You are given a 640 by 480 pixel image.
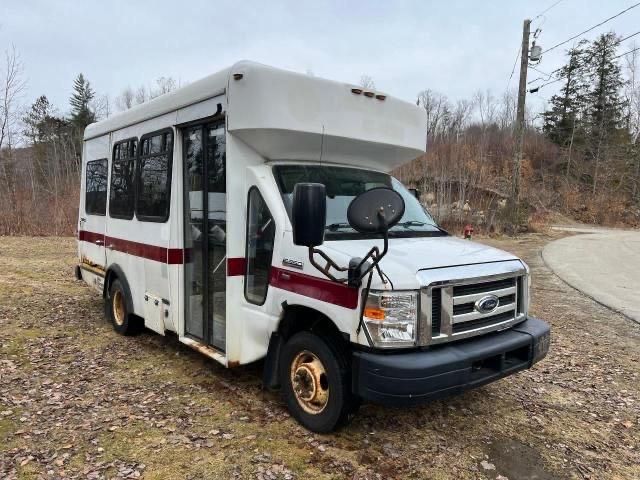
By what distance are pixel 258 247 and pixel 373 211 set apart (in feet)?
4.40

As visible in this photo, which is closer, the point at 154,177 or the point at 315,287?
the point at 315,287

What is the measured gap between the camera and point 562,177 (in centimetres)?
4222

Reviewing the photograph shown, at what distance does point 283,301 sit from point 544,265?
39.2ft

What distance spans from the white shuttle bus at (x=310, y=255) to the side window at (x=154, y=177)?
0.09ft

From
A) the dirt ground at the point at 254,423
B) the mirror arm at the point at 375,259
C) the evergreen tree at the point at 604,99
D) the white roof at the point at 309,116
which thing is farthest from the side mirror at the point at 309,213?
the evergreen tree at the point at 604,99

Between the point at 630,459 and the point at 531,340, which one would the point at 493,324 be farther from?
the point at 630,459

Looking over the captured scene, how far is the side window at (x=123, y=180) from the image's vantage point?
5.91 m

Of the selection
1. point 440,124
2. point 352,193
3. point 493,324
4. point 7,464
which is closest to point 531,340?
point 493,324

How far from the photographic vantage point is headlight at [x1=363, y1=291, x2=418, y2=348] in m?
3.17

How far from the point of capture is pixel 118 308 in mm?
6504

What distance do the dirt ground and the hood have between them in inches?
56.2

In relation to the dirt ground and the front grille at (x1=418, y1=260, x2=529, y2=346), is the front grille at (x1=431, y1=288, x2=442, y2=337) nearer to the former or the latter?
the front grille at (x1=418, y1=260, x2=529, y2=346)

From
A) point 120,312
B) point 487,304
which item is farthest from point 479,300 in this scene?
point 120,312

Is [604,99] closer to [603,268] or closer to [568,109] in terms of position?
[568,109]
